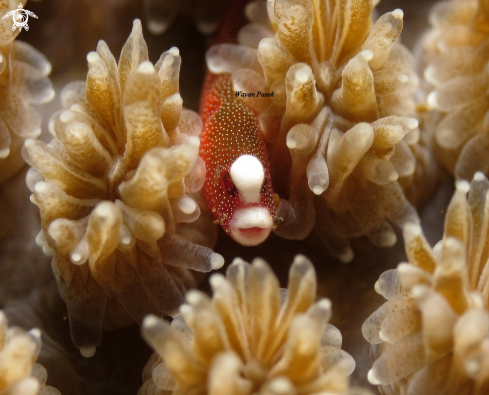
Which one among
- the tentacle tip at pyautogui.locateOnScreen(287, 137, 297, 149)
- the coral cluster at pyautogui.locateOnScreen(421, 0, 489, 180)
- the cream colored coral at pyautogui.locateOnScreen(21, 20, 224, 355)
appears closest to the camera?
the cream colored coral at pyautogui.locateOnScreen(21, 20, 224, 355)

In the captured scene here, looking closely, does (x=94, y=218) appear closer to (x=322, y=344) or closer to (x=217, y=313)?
(x=217, y=313)

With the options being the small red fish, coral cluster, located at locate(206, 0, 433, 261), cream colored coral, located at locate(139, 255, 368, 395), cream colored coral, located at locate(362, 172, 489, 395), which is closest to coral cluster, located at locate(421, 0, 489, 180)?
coral cluster, located at locate(206, 0, 433, 261)

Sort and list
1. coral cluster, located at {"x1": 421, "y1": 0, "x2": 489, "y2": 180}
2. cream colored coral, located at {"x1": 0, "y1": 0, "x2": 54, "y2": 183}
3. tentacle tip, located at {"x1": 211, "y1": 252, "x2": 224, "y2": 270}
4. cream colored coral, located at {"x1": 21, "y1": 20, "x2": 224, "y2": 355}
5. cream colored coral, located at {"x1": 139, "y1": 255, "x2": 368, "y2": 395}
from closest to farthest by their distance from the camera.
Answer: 1. cream colored coral, located at {"x1": 139, "y1": 255, "x2": 368, "y2": 395}
2. cream colored coral, located at {"x1": 21, "y1": 20, "x2": 224, "y2": 355}
3. tentacle tip, located at {"x1": 211, "y1": 252, "x2": 224, "y2": 270}
4. cream colored coral, located at {"x1": 0, "y1": 0, "x2": 54, "y2": 183}
5. coral cluster, located at {"x1": 421, "y1": 0, "x2": 489, "y2": 180}

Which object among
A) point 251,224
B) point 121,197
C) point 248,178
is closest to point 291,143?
point 248,178

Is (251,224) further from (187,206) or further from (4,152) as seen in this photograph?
(4,152)

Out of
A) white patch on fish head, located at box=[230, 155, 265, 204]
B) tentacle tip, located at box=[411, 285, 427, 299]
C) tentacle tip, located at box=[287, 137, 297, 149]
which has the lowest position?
tentacle tip, located at box=[411, 285, 427, 299]

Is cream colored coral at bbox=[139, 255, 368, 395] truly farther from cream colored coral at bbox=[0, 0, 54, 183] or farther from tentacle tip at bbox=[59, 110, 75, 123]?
cream colored coral at bbox=[0, 0, 54, 183]
